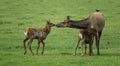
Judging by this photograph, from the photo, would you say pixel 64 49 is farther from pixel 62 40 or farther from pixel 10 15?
pixel 10 15

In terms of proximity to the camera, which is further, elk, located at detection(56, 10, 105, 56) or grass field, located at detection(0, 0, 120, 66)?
elk, located at detection(56, 10, 105, 56)

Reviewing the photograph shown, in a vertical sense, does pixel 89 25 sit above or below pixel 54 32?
above

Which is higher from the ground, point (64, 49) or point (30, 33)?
point (30, 33)

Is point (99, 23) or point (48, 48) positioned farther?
point (48, 48)

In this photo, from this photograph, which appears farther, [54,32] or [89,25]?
[54,32]

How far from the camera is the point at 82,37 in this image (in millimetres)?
22375

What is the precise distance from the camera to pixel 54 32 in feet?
110

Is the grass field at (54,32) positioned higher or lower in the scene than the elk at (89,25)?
lower

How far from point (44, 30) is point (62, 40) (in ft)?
23.8

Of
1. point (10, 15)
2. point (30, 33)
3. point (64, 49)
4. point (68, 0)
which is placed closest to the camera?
point (30, 33)

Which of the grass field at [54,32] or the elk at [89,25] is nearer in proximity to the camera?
the grass field at [54,32]

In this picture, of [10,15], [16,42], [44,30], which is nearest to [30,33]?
[44,30]

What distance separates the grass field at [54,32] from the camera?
1964 cm

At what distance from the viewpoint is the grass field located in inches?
773
